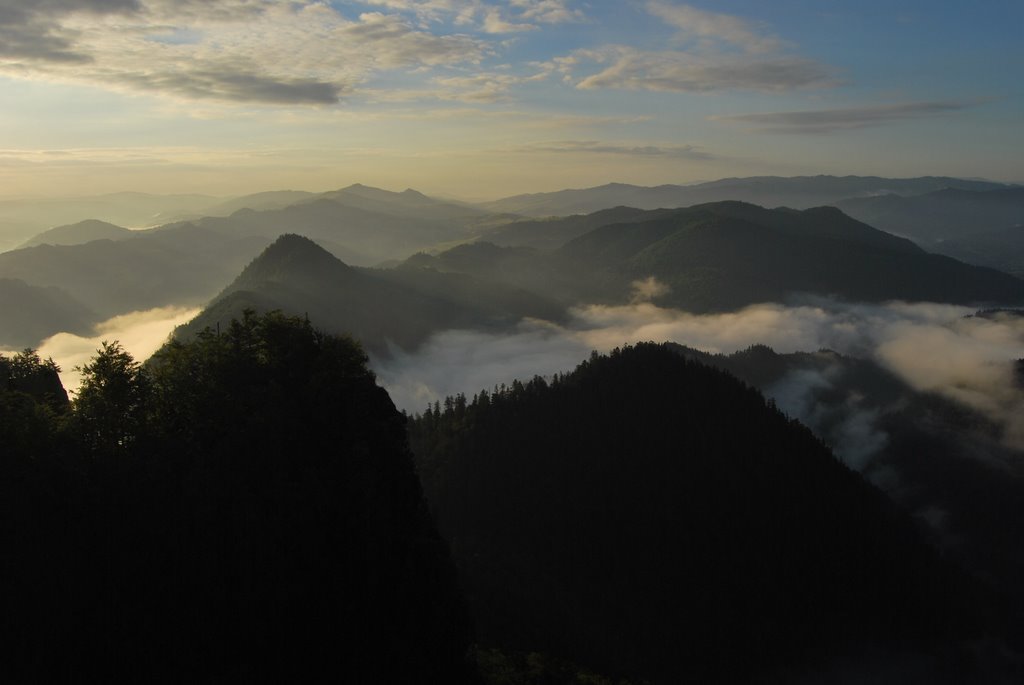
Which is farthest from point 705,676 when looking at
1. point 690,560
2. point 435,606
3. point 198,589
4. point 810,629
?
point 198,589

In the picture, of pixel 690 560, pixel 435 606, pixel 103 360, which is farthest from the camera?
pixel 690 560

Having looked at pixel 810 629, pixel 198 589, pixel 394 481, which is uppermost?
pixel 394 481

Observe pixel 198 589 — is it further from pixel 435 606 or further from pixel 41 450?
pixel 435 606

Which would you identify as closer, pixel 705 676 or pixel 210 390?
pixel 210 390

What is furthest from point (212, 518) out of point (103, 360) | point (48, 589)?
point (103, 360)

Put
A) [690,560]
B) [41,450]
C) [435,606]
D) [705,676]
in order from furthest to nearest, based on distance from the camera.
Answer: [690,560], [705,676], [435,606], [41,450]

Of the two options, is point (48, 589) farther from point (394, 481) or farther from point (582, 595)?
point (582, 595)

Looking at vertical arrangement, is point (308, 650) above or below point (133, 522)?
below
